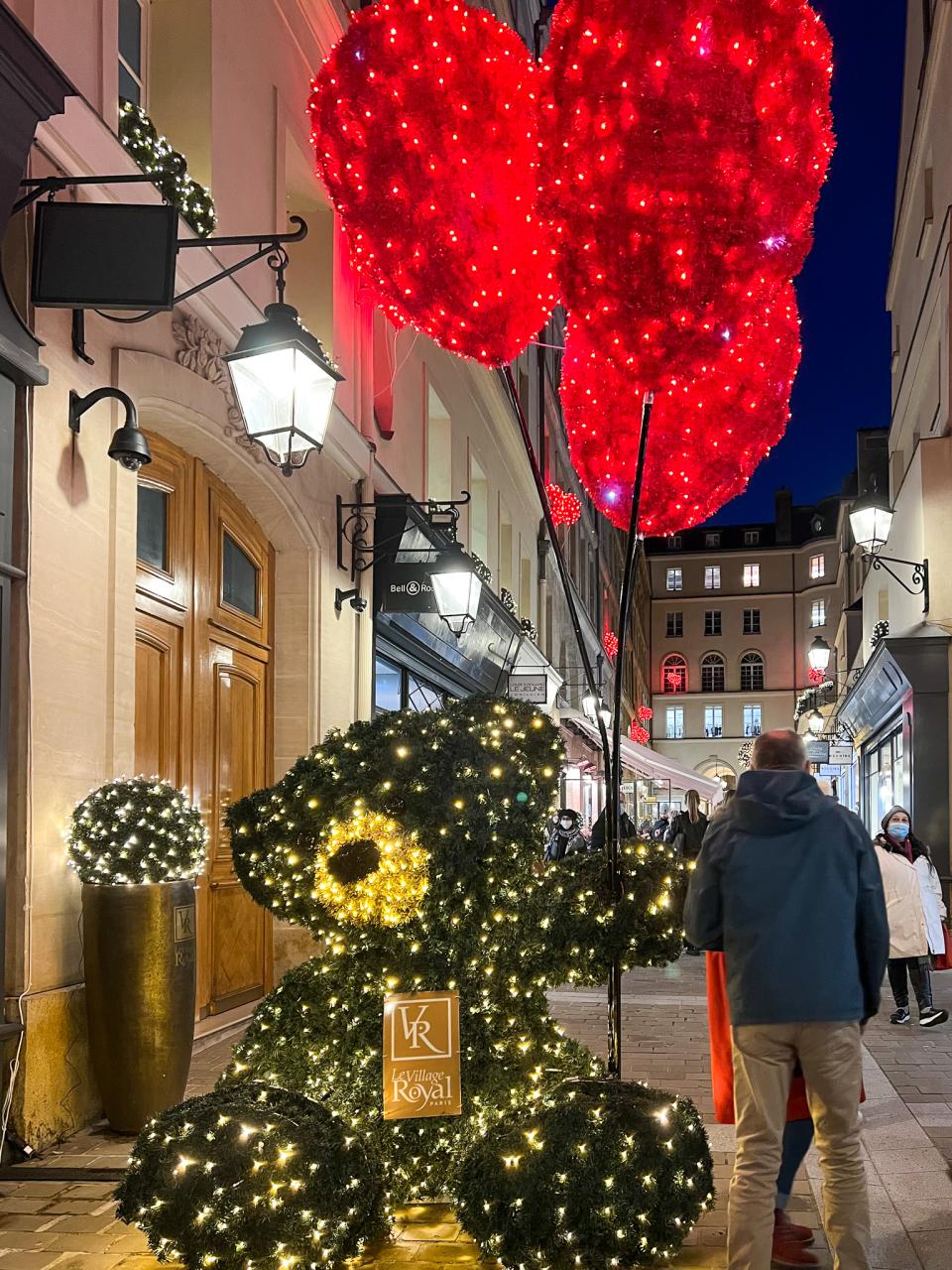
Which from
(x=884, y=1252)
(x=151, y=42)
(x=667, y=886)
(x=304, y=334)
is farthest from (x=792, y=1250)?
(x=151, y=42)

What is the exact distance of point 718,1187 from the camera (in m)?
5.42

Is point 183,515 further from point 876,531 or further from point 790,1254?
point 876,531

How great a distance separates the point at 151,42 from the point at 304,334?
318cm

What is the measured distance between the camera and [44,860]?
6.17 m

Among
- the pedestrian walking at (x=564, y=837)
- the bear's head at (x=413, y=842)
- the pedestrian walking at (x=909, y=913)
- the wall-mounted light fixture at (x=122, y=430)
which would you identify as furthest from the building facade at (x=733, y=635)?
the bear's head at (x=413, y=842)

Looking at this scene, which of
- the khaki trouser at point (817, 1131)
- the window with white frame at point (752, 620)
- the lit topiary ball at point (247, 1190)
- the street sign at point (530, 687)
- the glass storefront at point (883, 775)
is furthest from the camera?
the window with white frame at point (752, 620)

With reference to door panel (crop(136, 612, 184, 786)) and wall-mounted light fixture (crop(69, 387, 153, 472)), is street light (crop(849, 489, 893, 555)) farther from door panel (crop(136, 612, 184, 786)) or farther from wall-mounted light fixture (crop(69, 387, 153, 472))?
wall-mounted light fixture (crop(69, 387, 153, 472))

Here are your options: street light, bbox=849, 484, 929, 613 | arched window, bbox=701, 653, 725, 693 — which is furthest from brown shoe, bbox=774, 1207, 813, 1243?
arched window, bbox=701, 653, 725, 693

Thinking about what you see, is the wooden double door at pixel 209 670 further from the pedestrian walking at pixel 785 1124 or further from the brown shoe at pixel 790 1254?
the brown shoe at pixel 790 1254

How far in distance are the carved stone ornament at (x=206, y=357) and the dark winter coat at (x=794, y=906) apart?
5.07 metres

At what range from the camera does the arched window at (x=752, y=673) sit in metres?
71.5

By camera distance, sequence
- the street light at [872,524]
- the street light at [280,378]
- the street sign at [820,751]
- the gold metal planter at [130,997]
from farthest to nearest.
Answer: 1. the street sign at [820,751]
2. the street light at [872,524]
3. the street light at [280,378]
4. the gold metal planter at [130,997]

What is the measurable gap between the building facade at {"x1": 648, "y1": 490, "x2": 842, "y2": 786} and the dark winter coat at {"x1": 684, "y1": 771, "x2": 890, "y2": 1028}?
66.9 metres

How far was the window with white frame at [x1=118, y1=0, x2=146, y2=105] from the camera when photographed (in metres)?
8.17
